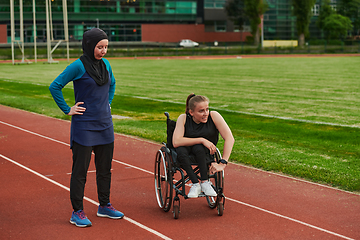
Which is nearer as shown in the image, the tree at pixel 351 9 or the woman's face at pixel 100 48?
the woman's face at pixel 100 48

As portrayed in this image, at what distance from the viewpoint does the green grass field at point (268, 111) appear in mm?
8078

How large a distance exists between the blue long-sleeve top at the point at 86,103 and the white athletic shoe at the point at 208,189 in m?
1.14

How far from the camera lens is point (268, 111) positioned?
14.3 m

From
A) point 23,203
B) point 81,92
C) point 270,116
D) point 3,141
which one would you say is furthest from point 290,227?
point 270,116

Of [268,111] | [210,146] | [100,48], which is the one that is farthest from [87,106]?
[268,111]

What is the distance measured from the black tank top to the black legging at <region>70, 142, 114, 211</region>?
88 cm

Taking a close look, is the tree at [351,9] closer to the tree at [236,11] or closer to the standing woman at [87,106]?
the tree at [236,11]

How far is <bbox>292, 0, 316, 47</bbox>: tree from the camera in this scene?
70812 millimetres

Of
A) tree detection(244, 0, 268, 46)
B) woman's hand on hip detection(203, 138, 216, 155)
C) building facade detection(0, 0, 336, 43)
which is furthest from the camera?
tree detection(244, 0, 268, 46)

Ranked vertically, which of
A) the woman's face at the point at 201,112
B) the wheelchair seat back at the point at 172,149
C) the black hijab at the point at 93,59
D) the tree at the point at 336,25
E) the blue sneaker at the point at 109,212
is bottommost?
the blue sneaker at the point at 109,212

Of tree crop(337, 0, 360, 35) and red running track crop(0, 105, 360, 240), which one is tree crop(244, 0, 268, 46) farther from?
red running track crop(0, 105, 360, 240)

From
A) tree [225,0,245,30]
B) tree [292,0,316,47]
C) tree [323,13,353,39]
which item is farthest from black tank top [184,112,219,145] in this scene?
tree [225,0,245,30]

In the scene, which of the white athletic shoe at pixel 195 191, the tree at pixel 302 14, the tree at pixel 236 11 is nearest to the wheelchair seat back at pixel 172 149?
the white athletic shoe at pixel 195 191

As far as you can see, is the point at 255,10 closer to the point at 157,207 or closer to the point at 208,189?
the point at 157,207
